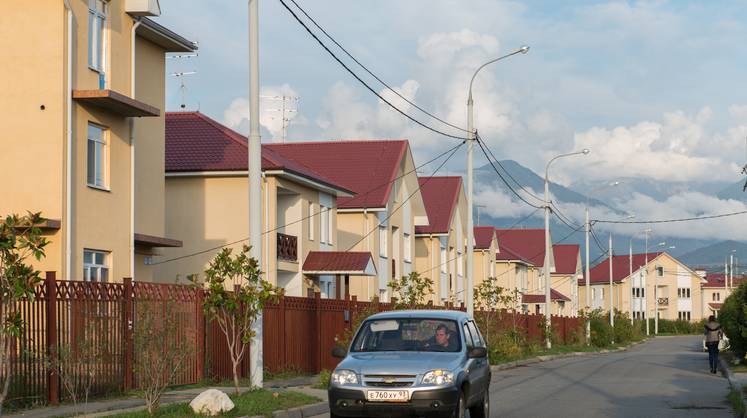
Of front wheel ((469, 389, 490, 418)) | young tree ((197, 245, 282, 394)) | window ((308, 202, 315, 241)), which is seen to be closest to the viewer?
front wheel ((469, 389, 490, 418))

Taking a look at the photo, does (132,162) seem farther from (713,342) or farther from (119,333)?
(713,342)

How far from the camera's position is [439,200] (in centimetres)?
6097

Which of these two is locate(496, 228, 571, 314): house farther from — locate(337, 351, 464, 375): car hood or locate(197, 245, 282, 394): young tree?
locate(337, 351, 464, 375): car hood

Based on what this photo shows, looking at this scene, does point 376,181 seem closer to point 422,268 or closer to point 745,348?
point 422,268

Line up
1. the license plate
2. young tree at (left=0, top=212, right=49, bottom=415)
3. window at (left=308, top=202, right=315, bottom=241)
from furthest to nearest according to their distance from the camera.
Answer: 1. window at (left=308, top=202, right=315, bottom=241)
2. the license plate
3. young tree at (left=0, top=212, right=49, bottom=415)

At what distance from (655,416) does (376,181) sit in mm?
30486

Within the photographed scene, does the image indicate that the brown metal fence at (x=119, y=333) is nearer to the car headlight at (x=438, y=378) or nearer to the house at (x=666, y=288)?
the car headlight at (x=438, y=378)

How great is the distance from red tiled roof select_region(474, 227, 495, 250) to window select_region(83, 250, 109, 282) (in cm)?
4831

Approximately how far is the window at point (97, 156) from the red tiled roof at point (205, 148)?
366 inches

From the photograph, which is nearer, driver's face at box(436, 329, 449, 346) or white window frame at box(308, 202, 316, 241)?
driver's face at box(436, 329, 449, 346)

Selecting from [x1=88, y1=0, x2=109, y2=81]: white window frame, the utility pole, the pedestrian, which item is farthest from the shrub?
[x1=88, y1=0, x2=109, y2=81]: white window frame

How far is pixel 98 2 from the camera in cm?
2495

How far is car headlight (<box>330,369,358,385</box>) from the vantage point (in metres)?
14.1

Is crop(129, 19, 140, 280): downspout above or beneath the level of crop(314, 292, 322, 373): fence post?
above
